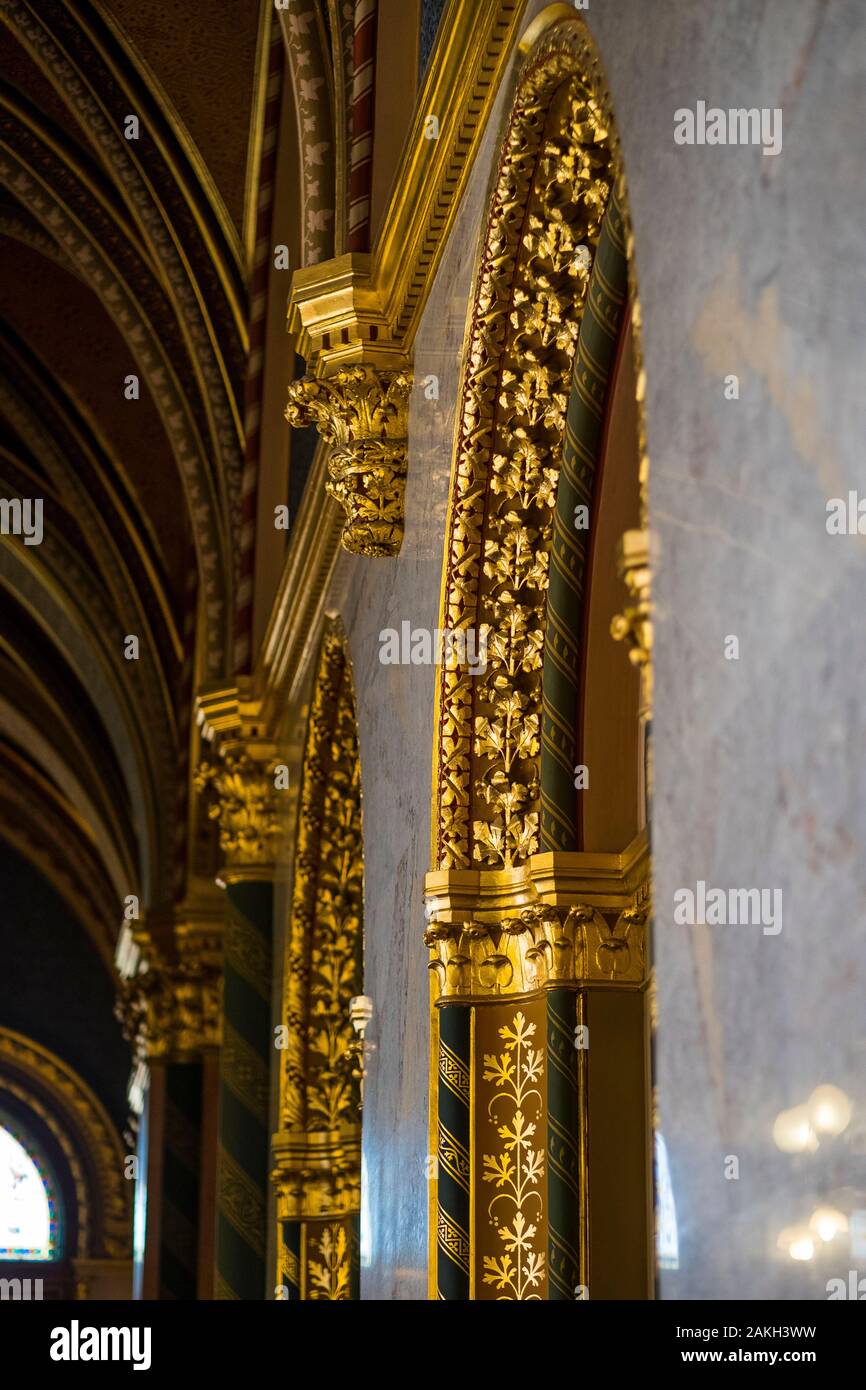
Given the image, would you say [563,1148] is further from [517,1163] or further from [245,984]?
[245,984]

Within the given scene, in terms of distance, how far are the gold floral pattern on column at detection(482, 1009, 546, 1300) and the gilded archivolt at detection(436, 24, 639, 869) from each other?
425 millimetres

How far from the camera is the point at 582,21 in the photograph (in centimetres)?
354

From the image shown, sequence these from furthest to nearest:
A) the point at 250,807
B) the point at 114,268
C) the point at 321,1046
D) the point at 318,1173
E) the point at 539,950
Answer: the point at 114,268, the point at 250,807, the point at 321,1046, the point at 318,1173, the point at 539,950

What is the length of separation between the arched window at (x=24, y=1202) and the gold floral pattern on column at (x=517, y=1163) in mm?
14738

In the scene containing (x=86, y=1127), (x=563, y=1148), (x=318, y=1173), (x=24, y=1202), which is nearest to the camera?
(x=563, y=1148)

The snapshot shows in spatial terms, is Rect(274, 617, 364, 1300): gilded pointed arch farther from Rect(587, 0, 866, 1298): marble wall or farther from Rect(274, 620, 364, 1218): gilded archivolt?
Rect(587, 0, 866, 1298): marble wall

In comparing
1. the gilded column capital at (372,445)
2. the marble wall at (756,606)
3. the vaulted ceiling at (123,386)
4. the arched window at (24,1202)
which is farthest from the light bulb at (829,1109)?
the arched window at (24,1202)

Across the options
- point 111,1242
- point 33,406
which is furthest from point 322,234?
point 111,1242

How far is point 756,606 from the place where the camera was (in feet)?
7.24

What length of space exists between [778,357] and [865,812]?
Result: 0.51m

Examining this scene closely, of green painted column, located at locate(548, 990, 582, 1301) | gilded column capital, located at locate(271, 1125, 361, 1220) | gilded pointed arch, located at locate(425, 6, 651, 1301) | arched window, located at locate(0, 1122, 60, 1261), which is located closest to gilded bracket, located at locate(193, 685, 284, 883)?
gilded column capital, located at locate(271, 1125, 361, 1220)

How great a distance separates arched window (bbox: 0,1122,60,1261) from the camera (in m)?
18.5

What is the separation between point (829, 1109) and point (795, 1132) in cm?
9

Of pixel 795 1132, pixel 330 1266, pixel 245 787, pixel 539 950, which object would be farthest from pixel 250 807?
pixel 795 1132
